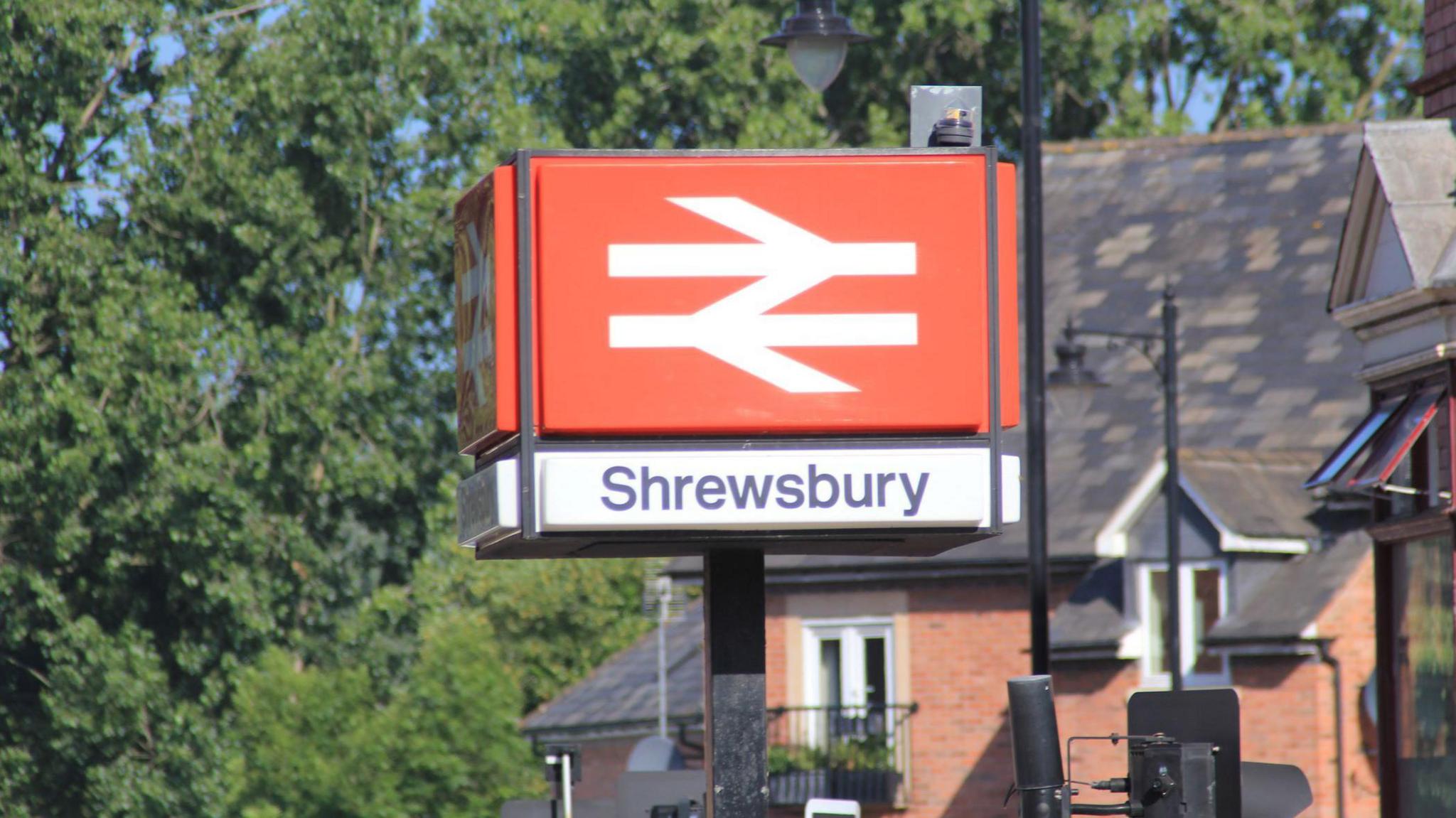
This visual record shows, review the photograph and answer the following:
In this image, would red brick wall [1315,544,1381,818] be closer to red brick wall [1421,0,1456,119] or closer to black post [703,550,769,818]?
red brick wall [1421,0,1456,119]

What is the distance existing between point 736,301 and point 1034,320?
10.3 metres

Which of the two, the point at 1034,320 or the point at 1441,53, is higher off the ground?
the point at 1441,53

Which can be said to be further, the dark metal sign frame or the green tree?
the green tree

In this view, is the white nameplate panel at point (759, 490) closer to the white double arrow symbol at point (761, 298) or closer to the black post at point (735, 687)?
the white double arrow symbol at point (761, 298)

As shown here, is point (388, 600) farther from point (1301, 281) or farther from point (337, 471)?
point (1301, 281)

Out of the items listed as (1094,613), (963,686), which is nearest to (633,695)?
(963,686)

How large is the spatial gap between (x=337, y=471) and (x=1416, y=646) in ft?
86.3

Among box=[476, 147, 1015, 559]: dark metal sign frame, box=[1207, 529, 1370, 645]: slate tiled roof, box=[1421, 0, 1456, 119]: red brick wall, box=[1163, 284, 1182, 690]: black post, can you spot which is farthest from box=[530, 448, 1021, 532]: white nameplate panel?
box=[1207, 529, 1370, 645]: slate tiled roof

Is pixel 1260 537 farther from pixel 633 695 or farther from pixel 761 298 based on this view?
pixel 761 298

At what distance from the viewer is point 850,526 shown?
24.1 ft

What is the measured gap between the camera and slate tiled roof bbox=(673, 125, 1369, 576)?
29.1m

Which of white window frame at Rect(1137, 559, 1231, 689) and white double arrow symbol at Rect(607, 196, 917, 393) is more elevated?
white double arrow symbol at Rect(607, 196, 917, 393)

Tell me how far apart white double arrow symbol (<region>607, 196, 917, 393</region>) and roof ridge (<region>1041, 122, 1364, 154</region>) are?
1071 inches

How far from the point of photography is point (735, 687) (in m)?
7.61
